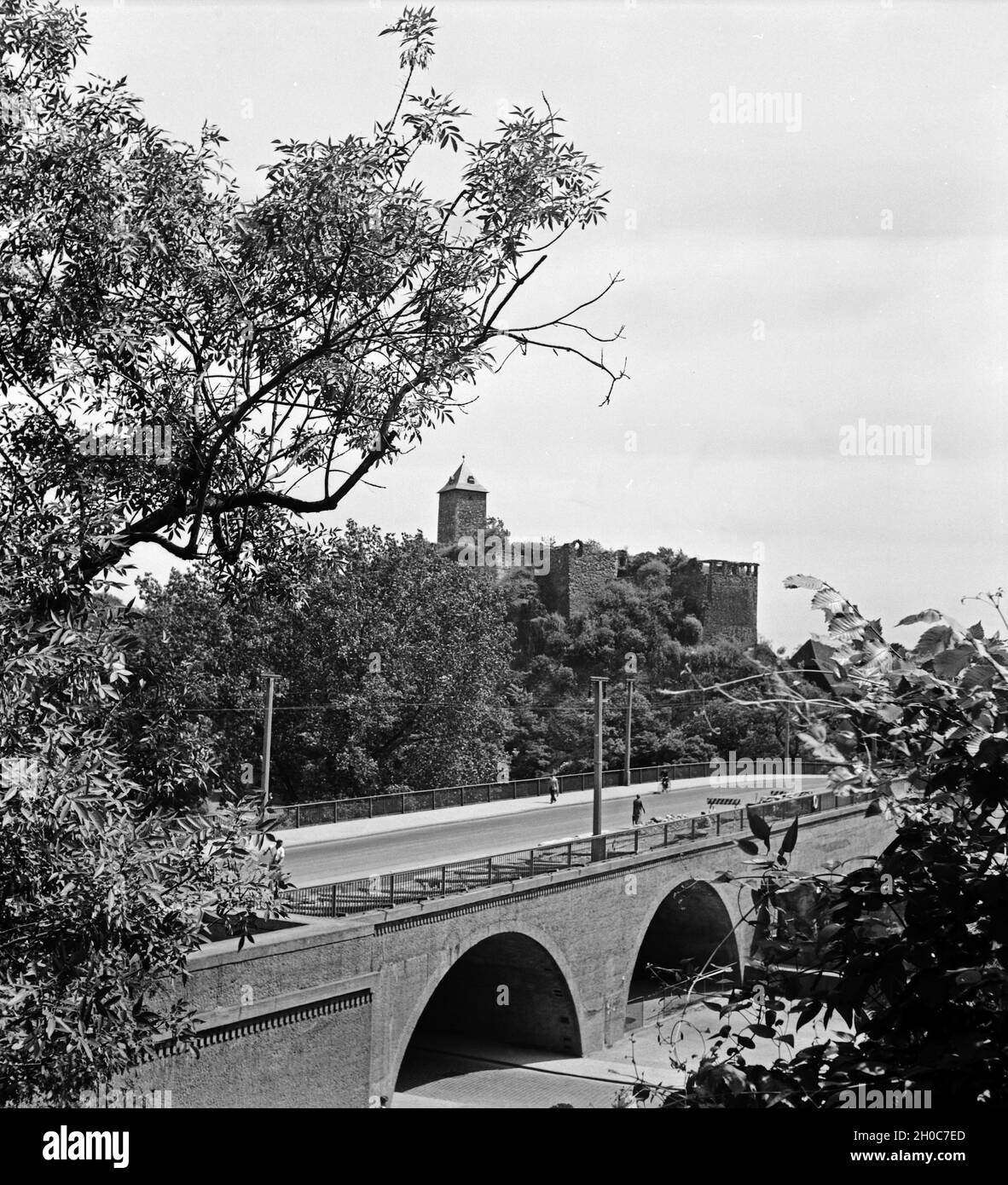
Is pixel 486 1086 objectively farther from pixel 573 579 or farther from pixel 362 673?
pixel 573 579

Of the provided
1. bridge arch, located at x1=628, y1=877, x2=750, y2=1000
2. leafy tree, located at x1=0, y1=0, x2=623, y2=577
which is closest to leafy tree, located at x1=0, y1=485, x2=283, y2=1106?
leafy tree, located at x1=0, y1=0, x2=623, y2=577

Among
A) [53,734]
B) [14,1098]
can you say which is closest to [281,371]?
[53,734]

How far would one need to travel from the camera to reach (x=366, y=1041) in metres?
18.6

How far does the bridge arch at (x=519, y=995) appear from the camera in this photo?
26078 mm

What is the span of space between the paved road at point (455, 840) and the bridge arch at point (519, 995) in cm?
244

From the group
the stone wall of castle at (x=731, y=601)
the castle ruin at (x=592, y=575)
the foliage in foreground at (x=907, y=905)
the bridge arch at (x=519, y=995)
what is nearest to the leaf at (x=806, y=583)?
the foliage in foreground at (x=907, y=905)

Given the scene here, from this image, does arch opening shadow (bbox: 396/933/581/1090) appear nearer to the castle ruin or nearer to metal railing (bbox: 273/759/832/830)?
metal railing (bbox: 273/759/832/830)

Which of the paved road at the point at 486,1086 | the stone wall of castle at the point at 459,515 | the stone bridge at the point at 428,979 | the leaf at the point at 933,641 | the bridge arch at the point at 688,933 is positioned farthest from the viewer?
the stone wall of castle at the point at 459,515

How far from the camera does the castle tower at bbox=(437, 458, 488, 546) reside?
86625 millimetres

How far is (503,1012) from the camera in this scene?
92.7 feet

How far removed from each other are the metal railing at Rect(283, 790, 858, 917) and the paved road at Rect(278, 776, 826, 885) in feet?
5.32

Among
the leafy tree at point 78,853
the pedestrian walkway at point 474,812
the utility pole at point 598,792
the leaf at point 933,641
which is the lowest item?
the pedestrian walkway at point 474,812

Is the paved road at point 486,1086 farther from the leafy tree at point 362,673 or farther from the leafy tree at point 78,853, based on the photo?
the leafy tree at point 78,853

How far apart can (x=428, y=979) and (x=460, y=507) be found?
67796 mm
